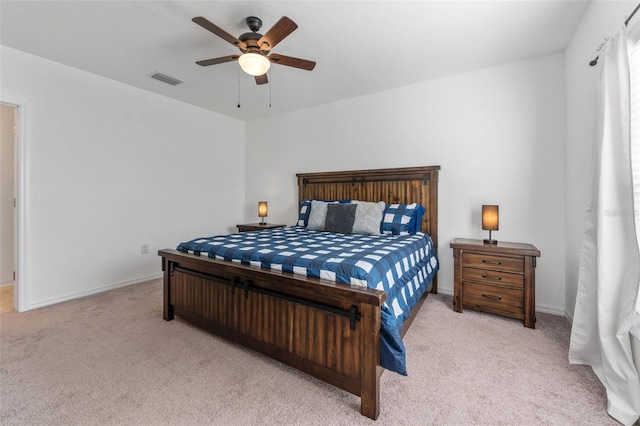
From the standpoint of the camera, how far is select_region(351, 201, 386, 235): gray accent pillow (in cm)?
303

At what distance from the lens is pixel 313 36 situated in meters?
2.46

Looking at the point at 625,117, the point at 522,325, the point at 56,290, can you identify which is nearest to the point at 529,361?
the point at 522,325

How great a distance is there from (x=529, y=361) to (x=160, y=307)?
3.23 m

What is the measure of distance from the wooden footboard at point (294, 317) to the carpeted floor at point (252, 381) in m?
0.12

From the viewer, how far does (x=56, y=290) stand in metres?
3.03

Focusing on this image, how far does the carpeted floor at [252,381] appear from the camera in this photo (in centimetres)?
143

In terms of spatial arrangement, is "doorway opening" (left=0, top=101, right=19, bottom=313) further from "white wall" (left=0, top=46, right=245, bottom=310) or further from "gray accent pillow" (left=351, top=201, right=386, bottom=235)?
"gray accent pillow" (left=351, top=201, right=386, bottom=235)

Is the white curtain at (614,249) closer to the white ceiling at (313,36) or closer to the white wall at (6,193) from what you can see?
the white ceiling at (313,36)

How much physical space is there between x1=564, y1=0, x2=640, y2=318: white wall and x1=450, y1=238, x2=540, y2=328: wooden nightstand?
0.39 m

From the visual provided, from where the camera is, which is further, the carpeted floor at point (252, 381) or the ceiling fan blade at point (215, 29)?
the ceiling fan blade at point (215, 29)

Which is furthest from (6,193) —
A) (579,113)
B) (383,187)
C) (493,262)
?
(579,113)

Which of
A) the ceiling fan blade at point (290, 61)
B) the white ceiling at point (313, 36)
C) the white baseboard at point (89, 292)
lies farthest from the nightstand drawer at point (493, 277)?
the white baseboard at point (89, 292)

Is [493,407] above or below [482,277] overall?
below

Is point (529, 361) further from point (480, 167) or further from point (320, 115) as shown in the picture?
point (320, 115)
